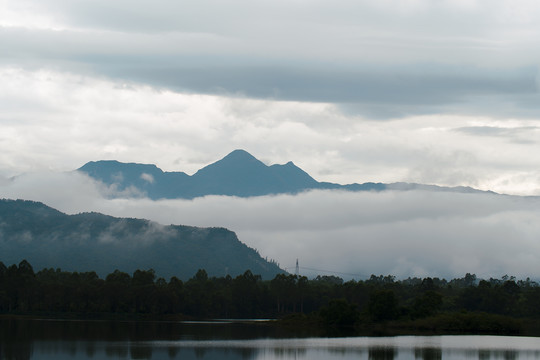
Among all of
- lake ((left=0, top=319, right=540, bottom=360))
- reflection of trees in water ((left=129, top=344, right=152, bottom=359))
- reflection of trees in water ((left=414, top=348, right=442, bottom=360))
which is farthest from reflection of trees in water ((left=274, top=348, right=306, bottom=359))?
reflection of trees in water ((left=129, top=344, right=152, bottom=359))

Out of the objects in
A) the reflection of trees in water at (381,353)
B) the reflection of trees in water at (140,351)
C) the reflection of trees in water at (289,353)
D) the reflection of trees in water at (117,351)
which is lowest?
the reflection of trees in water at (381,353)

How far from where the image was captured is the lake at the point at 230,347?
82812 millimetres

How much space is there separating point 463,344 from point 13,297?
416 feet

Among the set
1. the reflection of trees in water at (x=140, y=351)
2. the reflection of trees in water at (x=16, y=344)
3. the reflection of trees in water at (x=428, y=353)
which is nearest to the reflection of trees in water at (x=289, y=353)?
the reflection of trees in water at (x=428, y=353)

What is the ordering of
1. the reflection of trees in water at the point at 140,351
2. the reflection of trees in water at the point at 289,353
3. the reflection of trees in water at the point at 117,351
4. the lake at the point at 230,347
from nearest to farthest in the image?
the reflection of trees in water at the point at 140,351
the reflection of trees in water at the point at 117,351
the lake at the point at 230,347
the reflection of trees in water at the point at 289,353

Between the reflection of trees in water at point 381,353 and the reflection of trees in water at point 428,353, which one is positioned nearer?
the reflection of trees in water at point 428,353

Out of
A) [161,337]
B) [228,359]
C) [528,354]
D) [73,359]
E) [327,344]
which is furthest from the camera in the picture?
[161,337]

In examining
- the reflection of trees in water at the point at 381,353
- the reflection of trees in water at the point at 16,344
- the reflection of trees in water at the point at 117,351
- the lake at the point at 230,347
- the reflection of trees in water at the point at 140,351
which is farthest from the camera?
the reflection of trees in water at the point at 381,353

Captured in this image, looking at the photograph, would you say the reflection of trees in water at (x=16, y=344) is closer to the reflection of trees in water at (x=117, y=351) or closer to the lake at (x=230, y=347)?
the lake at (x=230, y=347)

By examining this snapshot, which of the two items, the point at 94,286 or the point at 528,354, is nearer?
the point at 528,354

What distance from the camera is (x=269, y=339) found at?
109m

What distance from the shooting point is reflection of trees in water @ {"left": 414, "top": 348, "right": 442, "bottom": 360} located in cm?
8456

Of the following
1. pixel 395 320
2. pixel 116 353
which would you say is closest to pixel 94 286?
pixel 395 320

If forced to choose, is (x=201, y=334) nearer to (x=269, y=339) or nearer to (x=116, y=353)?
(x=269, y=339)
